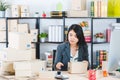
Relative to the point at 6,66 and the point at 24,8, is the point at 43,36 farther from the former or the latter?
the point at 6,66

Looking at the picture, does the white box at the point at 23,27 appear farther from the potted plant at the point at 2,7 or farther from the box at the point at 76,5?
the box at the point at 76,5

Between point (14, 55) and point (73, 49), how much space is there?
1.02 meters

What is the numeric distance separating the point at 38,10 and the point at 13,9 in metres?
0.53

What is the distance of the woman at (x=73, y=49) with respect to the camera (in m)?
3.88

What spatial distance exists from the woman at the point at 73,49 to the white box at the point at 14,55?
2.33 feet

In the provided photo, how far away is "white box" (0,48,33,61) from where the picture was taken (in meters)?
3.18

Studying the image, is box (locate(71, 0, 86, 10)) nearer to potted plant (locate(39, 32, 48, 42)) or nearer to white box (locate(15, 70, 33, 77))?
potted plant (locate(39, 32, 48, 42))

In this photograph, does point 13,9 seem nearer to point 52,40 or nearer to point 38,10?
point 38,10

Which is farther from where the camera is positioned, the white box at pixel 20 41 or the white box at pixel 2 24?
the white box at pixel 2 24

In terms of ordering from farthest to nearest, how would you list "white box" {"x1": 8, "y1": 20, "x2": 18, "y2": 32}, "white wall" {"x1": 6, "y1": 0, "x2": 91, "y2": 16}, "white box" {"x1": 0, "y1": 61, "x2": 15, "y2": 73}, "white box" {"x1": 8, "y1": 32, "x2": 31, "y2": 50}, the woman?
"white wall" {"x1": 6, "y1": 0, "x2": 91, "y2": 16} < "white box" {"x1": 8, "y1": 20, "x2": 18, "y2": 32} < the woman < "white box" {"x1": 8, "y1": 32, "x2": 31, "y2": 50} < "white box" {"x1": 0, "y1": 61, "x2": 15, "y2": 73}

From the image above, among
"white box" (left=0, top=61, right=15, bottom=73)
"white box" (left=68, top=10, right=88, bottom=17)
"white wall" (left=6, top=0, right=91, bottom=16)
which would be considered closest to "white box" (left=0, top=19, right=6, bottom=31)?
"white wall" (left=6, top=0, right=91, bottom=16)

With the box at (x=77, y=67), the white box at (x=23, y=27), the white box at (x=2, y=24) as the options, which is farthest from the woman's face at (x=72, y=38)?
the white box at (x=2, y=24)

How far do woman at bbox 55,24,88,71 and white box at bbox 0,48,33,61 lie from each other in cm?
71

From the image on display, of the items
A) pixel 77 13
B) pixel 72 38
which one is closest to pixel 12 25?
pixel 77 13
